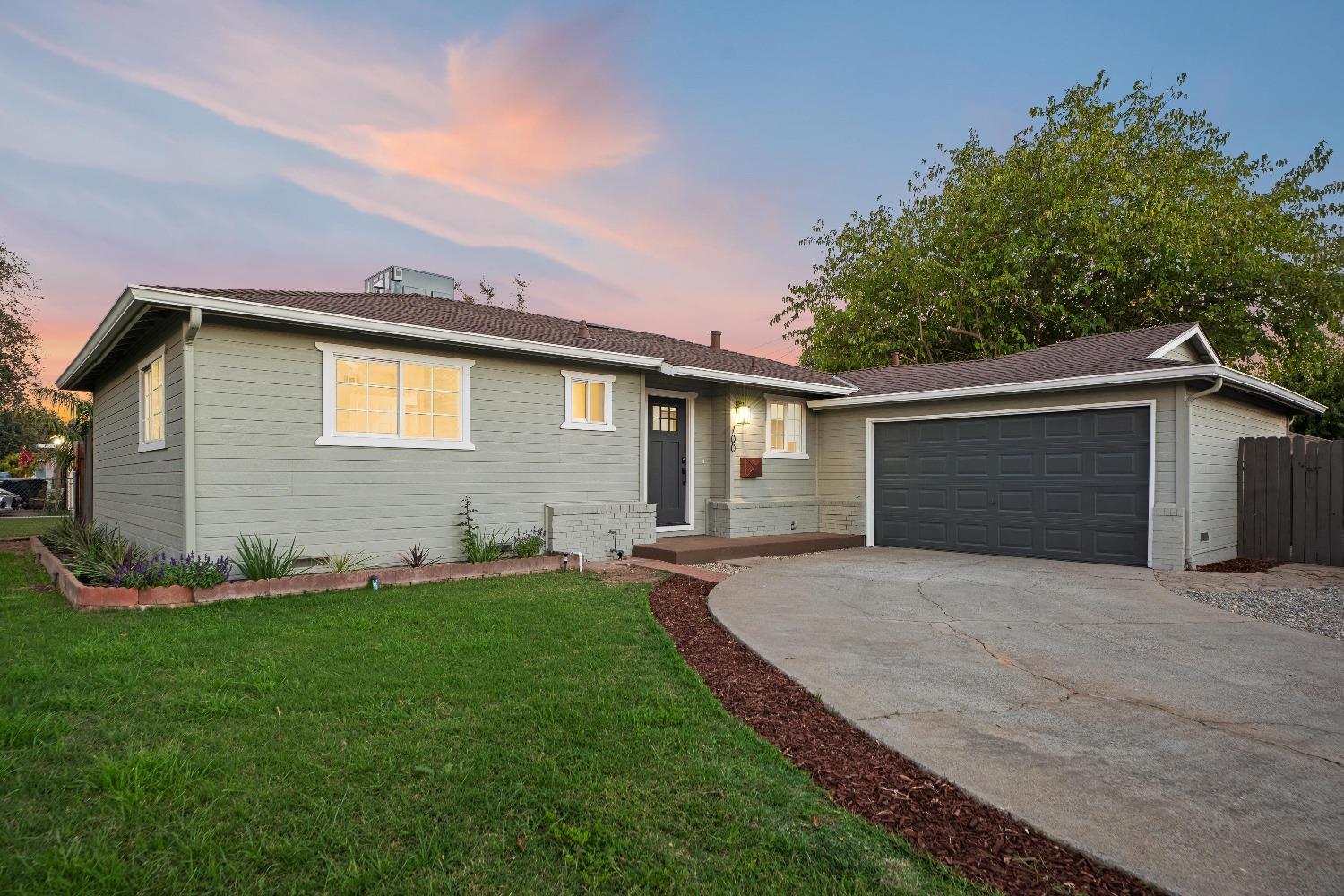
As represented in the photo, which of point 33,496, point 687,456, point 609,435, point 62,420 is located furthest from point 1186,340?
point 33,496

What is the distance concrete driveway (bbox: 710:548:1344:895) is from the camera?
2338mm

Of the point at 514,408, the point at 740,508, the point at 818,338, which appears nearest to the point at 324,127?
the point at 514,408

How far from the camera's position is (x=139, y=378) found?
29.2ft

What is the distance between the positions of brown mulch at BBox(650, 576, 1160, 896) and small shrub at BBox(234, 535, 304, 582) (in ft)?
15.9

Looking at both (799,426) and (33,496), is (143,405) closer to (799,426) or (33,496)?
(799,426)

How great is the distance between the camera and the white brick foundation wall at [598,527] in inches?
362

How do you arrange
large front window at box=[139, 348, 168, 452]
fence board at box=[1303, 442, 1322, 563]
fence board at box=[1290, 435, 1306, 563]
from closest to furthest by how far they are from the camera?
1. large front window at box=[139, 348, 168, 452]
2. fence board at box=[1303, 442, 1322, 563]
3. fence board at box=[1290, 435, 1306, 563]

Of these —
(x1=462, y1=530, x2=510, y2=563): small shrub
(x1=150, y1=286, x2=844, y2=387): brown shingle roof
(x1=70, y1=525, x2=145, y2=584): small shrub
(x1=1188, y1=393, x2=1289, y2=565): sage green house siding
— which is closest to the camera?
(x1=70, y1=525, x2=145, y2=584): small shrub

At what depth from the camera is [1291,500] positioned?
9.89m

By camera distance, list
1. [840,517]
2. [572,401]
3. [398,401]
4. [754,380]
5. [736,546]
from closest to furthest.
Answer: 1. [398,401]
2. [572,401]
3. [736,546]
4. [754,380]
5. [840,517]

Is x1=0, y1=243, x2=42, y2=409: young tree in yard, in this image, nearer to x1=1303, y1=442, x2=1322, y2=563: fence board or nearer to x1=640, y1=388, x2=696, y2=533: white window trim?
x1=640, y1=388, x2=696, y2=533: white window trim

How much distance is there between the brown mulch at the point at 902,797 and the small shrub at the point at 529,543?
4.63m

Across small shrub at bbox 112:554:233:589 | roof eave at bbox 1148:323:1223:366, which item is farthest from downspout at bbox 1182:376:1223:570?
small shrub at bbox 112:554:233:589

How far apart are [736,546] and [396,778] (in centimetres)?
761
